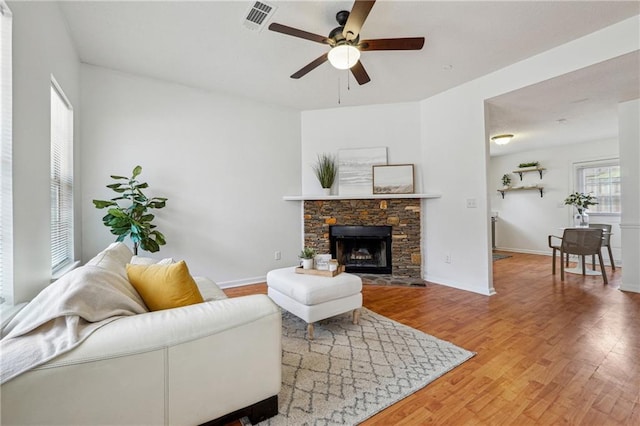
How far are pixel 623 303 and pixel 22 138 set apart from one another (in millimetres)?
5392

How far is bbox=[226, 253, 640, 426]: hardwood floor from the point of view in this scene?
4.68 ft

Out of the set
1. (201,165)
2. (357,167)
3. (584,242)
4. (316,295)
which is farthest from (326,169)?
(584,242)

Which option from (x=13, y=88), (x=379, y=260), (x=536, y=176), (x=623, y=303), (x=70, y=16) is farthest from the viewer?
(x=536, y=176)

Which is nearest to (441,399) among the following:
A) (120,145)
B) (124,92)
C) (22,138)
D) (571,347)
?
(571,347)

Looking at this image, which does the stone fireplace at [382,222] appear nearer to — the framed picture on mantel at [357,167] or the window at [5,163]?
the framed picture on mantel at [357,167]

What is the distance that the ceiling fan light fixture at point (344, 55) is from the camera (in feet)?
6.95

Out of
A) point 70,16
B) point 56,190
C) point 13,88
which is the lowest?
point 56,190

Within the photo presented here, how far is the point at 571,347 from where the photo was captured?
2061 millimetres

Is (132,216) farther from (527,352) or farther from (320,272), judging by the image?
(527,352)

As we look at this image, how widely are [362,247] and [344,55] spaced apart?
2988 mm

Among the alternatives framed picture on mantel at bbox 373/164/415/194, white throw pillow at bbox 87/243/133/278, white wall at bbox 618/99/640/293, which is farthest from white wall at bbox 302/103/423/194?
white throw pillow at bbox 87/243/133/278

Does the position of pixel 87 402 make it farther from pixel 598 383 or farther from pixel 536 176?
pixel 536 176

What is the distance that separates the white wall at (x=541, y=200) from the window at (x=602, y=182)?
0.39ft

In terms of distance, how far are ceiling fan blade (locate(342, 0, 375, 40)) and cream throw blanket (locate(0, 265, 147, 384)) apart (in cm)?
210
